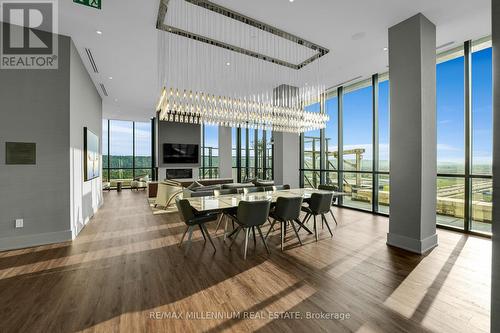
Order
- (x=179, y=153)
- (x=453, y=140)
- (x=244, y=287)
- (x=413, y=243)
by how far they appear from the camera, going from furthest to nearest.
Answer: (x=179, y=153), (x=453, y=140), (x=413, y=243), (x=244, y=287)

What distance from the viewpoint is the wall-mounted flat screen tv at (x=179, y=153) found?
433 inches

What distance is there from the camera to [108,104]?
9.25 meters

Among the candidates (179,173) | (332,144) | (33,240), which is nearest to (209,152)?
(179,173)

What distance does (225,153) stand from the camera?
12.1 meters

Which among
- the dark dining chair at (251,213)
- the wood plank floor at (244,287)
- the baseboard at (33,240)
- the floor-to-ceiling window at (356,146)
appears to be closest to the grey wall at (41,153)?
the baseboard at (33,240)

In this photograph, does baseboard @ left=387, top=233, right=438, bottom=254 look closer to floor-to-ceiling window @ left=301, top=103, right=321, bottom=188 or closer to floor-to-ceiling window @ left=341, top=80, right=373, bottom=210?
floor-to-ceiling window @ left=341, top=80, right=373, bottom=210

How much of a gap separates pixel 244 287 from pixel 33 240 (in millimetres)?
3905

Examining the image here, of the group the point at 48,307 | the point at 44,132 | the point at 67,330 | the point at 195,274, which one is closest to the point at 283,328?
the point at 195,274

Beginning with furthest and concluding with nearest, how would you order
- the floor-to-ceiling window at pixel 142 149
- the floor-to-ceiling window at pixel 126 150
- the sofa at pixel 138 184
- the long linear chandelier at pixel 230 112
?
the floor-to-ceiling window at pixel 142 149 → the floor-to-ceiling window at pixel 126 150 → the sofa at pixel 138 184 → the long linear chandelier at pixel 230 112

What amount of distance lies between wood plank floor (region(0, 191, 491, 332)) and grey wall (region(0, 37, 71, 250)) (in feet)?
1.35

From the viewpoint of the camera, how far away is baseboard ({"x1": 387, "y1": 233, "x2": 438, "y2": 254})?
3600mm

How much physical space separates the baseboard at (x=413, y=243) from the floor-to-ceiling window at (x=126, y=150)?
12.8 m

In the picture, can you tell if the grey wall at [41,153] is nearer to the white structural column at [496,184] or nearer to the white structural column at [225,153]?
A: the white structural column at [496,184]

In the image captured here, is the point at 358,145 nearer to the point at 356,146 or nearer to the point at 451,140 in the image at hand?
the point at 356,146
